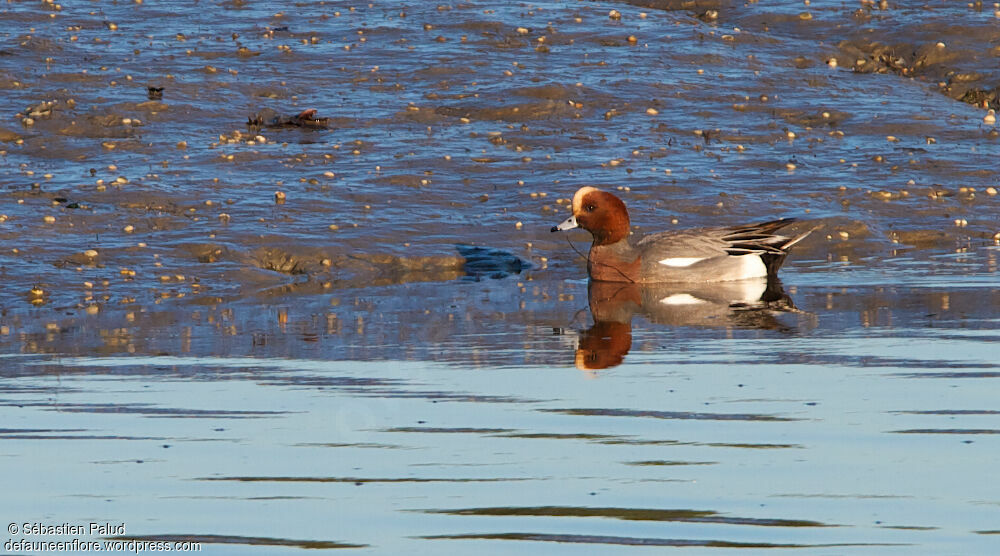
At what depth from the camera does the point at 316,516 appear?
537 centimetres

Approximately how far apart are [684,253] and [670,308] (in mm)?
1286

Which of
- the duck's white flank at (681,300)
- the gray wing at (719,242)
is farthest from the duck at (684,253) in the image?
the duck's white flank at (681,300)

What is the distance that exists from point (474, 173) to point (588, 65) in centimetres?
506

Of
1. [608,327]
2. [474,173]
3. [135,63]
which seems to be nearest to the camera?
[608,327]

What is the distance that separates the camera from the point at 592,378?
798cm

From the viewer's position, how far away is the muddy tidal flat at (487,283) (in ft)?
18.3

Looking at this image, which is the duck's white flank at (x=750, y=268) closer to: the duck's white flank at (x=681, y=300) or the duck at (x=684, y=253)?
the duck at (x=684, y=253)

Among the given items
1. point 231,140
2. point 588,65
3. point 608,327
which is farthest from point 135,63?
point 608,327

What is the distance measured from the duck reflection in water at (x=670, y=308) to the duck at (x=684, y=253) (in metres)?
0.08

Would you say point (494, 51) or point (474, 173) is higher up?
point (494, 51)

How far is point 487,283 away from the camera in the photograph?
12367mm

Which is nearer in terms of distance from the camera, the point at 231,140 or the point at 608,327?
the point at 608,327

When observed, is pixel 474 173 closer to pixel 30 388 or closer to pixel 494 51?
pixel 494 51

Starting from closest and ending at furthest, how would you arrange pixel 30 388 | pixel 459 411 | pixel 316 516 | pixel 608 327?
pixel 316 516, pixel 459 411, pixel 30 388, pixel 608 327
